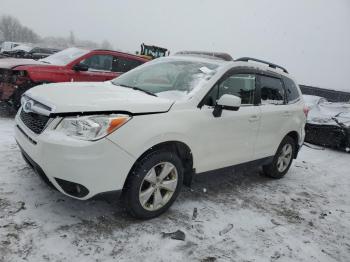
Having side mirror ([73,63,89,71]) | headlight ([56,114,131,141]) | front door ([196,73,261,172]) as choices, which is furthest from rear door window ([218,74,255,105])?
side mirror ([73,63,89,71])

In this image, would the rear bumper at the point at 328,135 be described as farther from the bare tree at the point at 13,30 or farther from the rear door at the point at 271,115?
the bare tree at the point at 13,30

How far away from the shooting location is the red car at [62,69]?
7004 mm

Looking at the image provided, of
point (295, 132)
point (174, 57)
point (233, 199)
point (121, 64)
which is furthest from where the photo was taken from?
point (121, 64)

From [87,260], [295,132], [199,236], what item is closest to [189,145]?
[199,236]

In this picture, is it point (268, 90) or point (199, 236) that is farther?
point (268, 90)

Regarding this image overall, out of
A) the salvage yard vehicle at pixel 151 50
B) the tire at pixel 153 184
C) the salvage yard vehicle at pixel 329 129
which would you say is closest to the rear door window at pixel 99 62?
the tire at pixel 153 184

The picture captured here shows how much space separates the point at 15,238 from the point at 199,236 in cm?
172

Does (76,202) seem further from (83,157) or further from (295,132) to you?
(295,132)

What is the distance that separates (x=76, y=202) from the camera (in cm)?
390

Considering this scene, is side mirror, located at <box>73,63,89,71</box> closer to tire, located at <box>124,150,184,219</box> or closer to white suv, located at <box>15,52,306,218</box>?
white suv, located at <box>15,52,306,218</box>

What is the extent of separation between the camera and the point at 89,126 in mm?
3154

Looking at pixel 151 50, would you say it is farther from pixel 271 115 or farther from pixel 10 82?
pixel 271 115

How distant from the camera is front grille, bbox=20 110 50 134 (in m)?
3.33

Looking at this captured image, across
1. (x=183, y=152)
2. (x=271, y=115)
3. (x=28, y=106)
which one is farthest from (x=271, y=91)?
(x=28, y=106)
